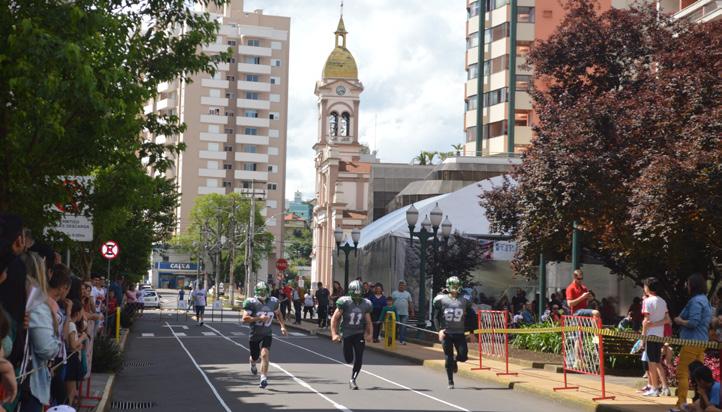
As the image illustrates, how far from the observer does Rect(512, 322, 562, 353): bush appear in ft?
84.8

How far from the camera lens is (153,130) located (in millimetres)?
20703

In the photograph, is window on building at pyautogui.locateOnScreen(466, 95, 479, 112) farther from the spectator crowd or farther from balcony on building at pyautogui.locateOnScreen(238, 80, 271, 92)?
the spectator crowd

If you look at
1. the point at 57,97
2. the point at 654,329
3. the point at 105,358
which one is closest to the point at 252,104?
the point at 105,358

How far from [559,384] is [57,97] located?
10218 mm

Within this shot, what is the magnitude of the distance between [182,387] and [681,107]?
13.3 meters

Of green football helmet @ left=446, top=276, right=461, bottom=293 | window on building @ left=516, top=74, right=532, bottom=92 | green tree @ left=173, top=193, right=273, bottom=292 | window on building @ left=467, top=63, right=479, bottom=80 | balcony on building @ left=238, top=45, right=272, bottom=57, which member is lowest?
green football helmet @ left=446, top=276, right=461, bottom=293

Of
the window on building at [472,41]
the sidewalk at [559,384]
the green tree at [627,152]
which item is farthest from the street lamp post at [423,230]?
the window on building at [472,41]

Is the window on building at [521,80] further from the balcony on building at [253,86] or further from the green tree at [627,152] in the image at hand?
the balcony on building at [253,86]

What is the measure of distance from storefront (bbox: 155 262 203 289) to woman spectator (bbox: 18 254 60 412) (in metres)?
139

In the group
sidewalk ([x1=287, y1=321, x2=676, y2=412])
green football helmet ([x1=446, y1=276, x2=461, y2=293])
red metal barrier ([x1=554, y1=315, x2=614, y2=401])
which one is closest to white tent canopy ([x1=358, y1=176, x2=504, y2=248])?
sidewalk ([x1=287, y1=321, x2=676, y2=412])

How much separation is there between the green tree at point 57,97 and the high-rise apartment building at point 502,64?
6111 cm

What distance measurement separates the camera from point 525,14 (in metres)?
79.4

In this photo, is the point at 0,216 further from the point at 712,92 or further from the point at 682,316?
the point at 712,92

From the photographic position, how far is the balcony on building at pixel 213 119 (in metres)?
142
